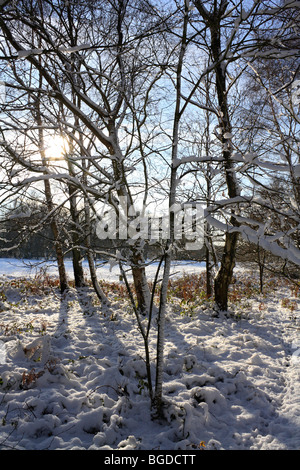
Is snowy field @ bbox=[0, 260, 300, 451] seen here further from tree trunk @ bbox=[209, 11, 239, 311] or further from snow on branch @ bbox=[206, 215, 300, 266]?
snow on branch @ bbox=[206, 215, 300, 266]

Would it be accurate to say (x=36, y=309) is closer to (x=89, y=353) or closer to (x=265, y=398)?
(x=89, y=353)

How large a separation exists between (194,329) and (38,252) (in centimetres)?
3329

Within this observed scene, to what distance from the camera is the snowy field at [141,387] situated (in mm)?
2562

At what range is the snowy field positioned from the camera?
2.56m

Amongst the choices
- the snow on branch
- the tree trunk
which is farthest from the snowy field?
the snow on branch

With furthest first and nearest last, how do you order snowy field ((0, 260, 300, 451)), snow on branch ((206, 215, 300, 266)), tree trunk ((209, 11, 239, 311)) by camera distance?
1. tree trunk ((209, 11, 239, 311))
2. snow on branch ((206, 215, 300, 266))
3. snowy field ((0, 260, 300, 451))

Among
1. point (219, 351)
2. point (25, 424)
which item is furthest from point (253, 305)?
point (25, 424)

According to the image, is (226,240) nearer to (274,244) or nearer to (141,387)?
(274,244)

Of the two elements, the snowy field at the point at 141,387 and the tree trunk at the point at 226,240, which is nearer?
the snowy field at the point at 141,387

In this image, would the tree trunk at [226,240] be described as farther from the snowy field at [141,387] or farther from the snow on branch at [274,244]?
the snow on branch at [274,244]

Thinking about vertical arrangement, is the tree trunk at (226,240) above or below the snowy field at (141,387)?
above

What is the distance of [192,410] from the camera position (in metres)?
2.87

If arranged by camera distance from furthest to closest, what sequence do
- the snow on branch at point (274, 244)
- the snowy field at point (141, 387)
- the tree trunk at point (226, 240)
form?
the tree trunk at point (226, 240) < the snow on branch at point (274, 244) < the snowy field at point (141, 387)

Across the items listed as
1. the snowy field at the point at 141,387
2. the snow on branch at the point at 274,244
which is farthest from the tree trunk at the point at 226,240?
the snow on branch at the point at 274,244
